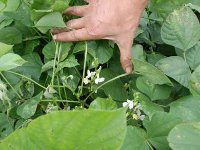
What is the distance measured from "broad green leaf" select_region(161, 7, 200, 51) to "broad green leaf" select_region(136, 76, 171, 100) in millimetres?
134

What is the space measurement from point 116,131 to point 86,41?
57cm

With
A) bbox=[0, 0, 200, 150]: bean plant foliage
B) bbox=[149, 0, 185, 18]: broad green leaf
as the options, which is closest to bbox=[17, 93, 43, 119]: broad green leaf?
bbox=[0, 0, 200, 150]: bean plant foliage

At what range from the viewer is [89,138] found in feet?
1.69

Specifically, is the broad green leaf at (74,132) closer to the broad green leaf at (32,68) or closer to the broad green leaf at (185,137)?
the broad green leaf at (185,137)

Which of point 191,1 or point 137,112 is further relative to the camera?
point 191,1

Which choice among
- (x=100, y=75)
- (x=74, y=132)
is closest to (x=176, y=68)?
(x=100, y=75)

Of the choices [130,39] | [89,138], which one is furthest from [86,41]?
[89,138]

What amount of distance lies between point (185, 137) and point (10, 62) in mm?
389

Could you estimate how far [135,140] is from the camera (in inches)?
31.7

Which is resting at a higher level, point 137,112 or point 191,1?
point 191,1

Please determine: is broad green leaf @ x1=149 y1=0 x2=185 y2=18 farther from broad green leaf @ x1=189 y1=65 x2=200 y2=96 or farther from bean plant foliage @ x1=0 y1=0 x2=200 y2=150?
broad green leaf @ x1=189 y1=65 x2=200 y2=96

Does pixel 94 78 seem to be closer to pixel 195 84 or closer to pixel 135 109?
pixel 135 109

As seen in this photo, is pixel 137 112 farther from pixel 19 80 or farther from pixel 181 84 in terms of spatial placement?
pixel 19 80

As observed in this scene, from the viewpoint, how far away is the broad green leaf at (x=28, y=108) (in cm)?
93
